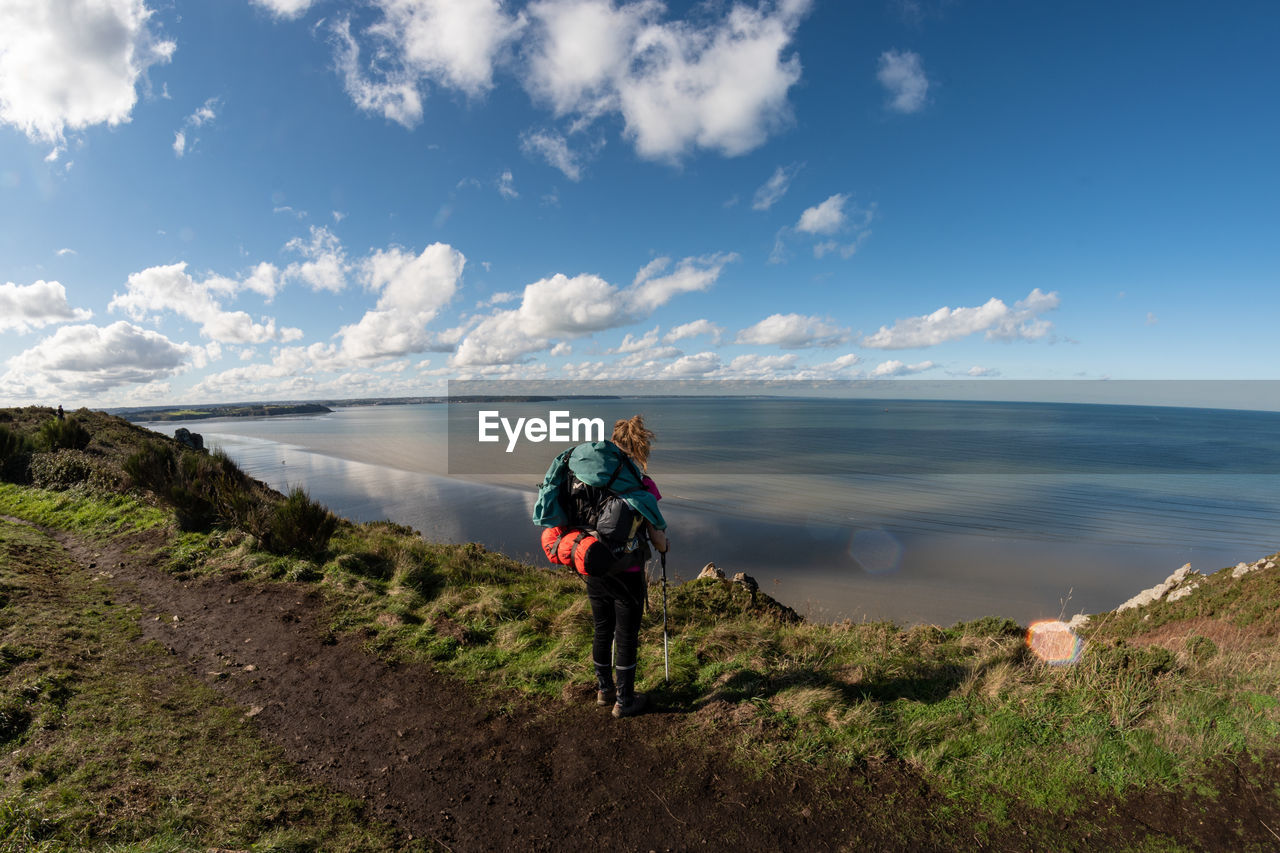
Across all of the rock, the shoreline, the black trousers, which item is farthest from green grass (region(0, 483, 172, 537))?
the rock

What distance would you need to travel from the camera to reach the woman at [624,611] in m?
3.84

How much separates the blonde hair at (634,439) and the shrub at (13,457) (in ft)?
58.5

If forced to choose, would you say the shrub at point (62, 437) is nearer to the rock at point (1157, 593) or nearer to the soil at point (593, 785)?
the soil at point (593, 785)

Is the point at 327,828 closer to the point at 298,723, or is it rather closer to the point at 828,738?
the point at 298,723

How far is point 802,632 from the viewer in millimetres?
5750

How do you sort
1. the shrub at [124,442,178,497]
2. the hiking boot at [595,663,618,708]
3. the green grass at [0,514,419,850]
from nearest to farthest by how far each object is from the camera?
the green grass at [0,514,419,850] < the hiking boot at [595,663,618,708] < the shrub at [124,442,178,497]

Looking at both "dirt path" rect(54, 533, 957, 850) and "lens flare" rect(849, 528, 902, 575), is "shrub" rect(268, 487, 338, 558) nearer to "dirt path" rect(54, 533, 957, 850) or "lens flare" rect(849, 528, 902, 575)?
"dirt path" rect(54, 533, 957, 850)

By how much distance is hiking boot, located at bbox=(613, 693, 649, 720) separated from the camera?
397cm

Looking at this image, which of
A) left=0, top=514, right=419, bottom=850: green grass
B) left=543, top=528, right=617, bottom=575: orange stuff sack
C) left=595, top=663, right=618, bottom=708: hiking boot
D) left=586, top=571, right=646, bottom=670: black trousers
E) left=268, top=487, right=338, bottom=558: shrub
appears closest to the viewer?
left=0, top=514, right=419, bottom=850: green grass

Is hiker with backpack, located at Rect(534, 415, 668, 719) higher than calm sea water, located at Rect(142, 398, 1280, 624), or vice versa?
hiker with backpack, located at Rect(534, 415, 668, 719)

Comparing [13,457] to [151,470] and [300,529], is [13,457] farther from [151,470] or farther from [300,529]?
[300,529]

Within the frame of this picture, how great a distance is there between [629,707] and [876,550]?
47.8 ft

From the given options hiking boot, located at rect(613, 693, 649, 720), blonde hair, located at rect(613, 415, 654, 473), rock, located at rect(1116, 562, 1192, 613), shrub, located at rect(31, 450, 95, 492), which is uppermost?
blonde hair, located at rect(613, 415, 654, 473)

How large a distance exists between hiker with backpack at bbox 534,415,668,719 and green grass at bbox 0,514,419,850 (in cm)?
168
